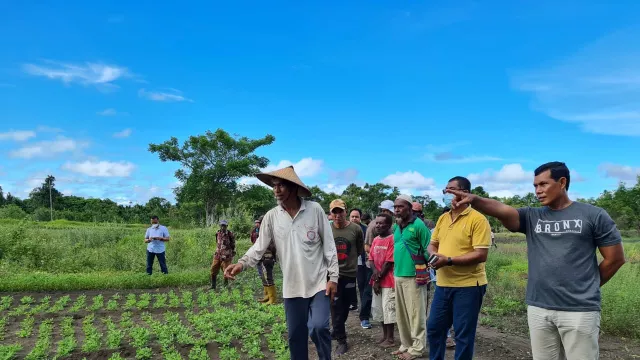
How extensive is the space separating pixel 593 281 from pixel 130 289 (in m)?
10.6

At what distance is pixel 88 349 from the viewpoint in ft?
19.0

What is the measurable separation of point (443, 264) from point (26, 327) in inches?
263

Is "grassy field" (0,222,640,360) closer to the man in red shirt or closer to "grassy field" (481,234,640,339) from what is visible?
"grassy field" (481,234,640,339)

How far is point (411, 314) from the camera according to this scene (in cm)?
514

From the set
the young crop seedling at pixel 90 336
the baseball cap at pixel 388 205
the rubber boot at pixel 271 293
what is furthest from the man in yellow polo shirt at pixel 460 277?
→ the rubber boot at pixel 271 293

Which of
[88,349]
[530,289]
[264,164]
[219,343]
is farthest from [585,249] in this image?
[264,164]

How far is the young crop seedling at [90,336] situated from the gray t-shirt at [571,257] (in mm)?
5198

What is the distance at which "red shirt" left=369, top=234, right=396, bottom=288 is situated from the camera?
5.65m

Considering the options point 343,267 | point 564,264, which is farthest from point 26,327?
point 564,264

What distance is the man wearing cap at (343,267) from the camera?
5723mm

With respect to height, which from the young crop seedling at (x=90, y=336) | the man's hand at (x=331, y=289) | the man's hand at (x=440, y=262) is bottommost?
the young crop seedling at (x=90, y=336)

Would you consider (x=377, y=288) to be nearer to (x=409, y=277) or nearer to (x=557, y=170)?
(x=409, y=277)

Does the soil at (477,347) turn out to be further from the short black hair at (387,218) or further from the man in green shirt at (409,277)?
the short black hair at (387,218)

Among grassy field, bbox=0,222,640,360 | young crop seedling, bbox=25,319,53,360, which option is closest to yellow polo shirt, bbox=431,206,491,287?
grassy field, bbox=0,222,640,360
